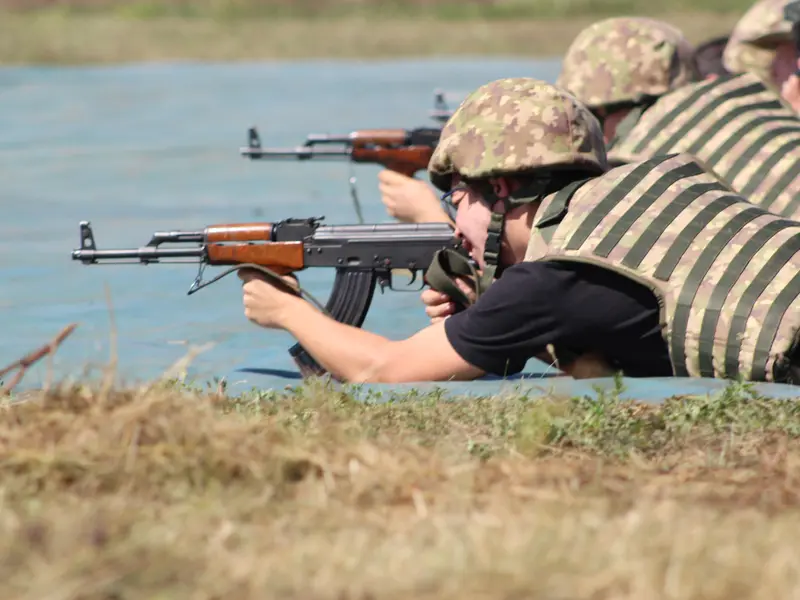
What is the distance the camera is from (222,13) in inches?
1206

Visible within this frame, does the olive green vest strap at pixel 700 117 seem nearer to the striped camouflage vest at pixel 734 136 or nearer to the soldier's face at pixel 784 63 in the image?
the striped camouflage vest at pixel 734 136

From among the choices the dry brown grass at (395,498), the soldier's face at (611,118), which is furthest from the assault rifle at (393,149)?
the dry brown grass at (395,498)

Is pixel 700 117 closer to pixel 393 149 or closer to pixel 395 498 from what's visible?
pixel 393 149

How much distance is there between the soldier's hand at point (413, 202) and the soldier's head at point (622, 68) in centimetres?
101

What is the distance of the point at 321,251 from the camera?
629cm

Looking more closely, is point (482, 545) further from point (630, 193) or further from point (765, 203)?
point (765, 203)

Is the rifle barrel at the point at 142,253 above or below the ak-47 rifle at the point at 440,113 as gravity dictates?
above

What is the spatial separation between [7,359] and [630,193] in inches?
105

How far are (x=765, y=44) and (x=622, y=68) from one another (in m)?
1.43

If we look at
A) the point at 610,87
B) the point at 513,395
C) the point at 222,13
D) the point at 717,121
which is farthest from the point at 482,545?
the point at 222,13

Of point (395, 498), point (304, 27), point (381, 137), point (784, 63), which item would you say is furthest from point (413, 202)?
point (304, 27)

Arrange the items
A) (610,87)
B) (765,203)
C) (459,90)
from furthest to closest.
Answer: (459,90), (610,87), (765,203)

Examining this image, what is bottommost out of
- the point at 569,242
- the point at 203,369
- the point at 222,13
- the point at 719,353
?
the point at 222,13

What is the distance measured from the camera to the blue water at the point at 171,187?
22.6 feet
